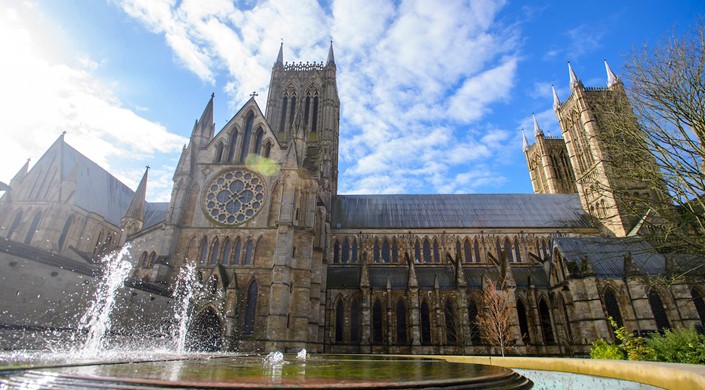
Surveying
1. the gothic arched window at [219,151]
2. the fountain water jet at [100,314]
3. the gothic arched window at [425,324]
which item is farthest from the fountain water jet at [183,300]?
the gothic arched window at [425,324]

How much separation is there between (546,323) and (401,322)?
39.3ft

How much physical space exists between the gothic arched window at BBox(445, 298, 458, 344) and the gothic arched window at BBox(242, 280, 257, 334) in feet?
51.5

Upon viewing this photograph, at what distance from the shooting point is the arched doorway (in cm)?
2175

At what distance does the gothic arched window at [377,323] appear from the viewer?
2892cm

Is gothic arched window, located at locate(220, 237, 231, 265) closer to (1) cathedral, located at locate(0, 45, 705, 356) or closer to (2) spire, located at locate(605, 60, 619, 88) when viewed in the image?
(1) cathedral, located at locate(0, 45, 705, 356)

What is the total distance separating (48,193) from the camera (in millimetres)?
32656

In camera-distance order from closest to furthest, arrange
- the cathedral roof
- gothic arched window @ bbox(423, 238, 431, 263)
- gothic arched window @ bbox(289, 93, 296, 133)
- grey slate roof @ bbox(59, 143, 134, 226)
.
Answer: the cathedral roof < gothic arched window @ bbox(423, 238, 431, 263) < grey slate roof @ bbox(59, 143, 134, 226) < gothic arched window @ bbox(289, 93, 296, 133)

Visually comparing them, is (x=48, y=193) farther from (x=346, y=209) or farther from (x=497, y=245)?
(x=497, y=245)

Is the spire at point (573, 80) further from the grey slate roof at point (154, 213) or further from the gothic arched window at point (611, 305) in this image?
the grey slate roof at point (154, 213)

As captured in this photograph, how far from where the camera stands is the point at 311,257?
2536cm

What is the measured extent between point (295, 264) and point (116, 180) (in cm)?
3249

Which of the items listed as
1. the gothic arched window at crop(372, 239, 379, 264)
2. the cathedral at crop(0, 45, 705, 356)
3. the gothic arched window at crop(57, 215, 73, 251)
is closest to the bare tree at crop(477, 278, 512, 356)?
the cathedral at crop(0, 45, 705, 356)

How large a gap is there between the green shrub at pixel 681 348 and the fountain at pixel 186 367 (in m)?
6.68

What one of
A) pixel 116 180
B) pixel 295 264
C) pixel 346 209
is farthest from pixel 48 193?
pixel 346 209
